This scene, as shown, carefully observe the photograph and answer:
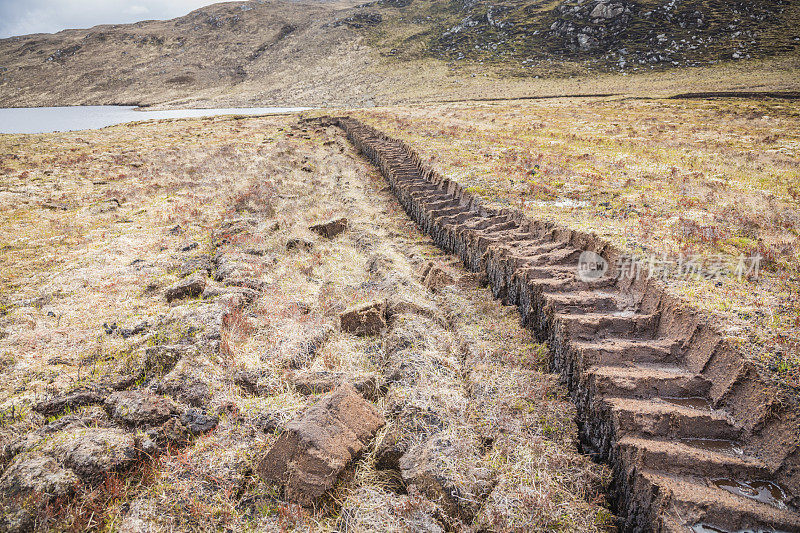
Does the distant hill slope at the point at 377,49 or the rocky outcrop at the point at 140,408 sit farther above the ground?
the distant hill slope at the point at 377,49

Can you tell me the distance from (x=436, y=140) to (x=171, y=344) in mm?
18423

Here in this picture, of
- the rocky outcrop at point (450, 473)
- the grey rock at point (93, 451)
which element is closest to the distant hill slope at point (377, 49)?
the rocky outcrop at point (450, 473)

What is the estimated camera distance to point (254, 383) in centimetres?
600

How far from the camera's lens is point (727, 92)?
1497 inches

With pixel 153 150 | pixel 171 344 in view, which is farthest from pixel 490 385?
pixel 153 150

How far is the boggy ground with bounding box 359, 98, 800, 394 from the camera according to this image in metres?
5.50

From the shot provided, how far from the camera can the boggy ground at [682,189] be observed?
5500mm

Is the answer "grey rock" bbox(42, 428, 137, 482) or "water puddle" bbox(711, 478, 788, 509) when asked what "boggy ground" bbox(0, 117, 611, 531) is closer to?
"grey rock" bbox(42, 428, 137, 482)

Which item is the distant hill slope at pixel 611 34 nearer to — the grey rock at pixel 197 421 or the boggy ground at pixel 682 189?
the boggy ground at pixel 682 189

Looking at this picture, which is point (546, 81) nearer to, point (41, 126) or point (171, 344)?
point (171, 344)

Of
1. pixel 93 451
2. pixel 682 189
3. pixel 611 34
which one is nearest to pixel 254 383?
pixel 93 451

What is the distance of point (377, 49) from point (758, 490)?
111402mm

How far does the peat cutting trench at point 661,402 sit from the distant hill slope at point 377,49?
5323 cm

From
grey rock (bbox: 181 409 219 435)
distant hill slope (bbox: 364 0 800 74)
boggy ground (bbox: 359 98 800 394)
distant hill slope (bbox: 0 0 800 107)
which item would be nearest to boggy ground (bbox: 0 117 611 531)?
grey rock (bbox: 181 409 219 435)
